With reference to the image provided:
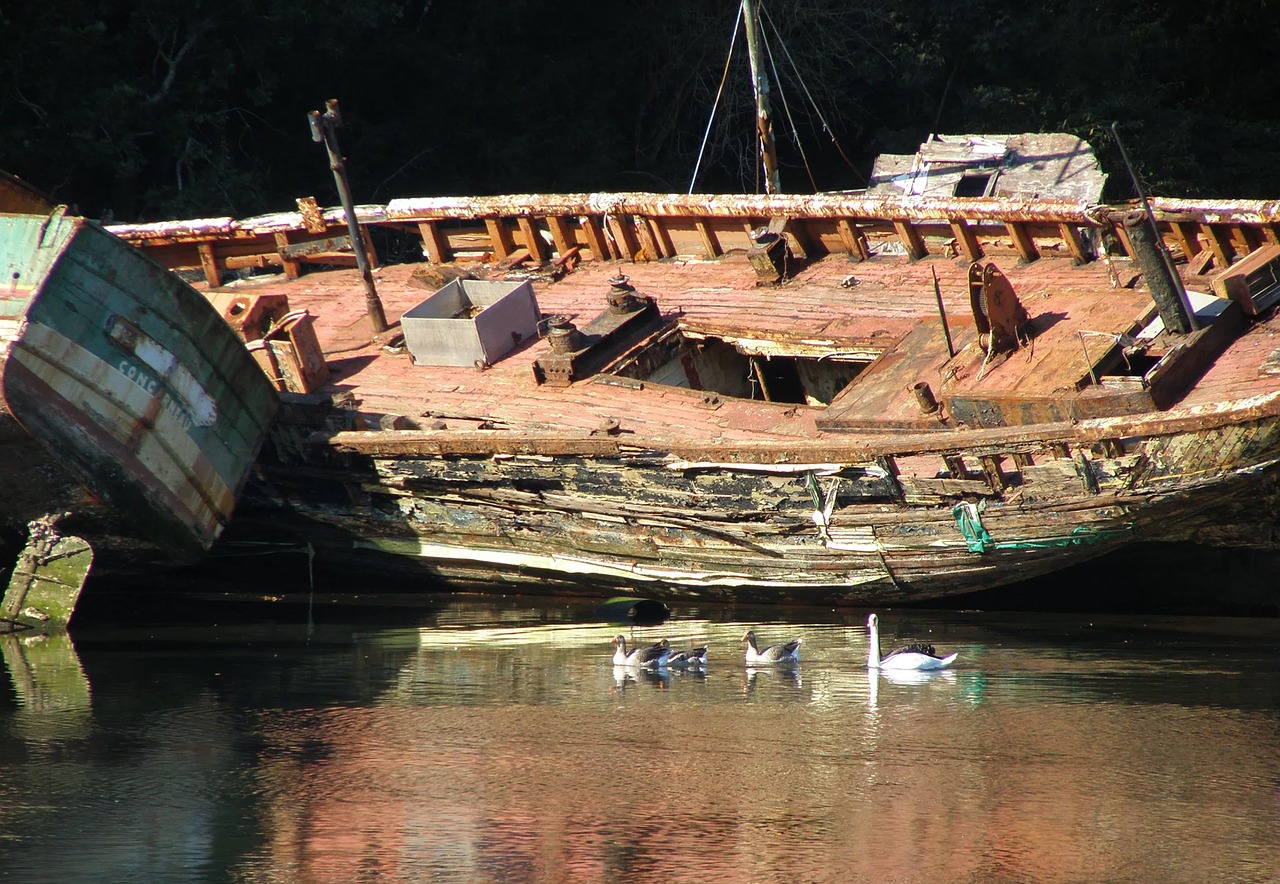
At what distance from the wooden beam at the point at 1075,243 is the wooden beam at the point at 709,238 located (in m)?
3.51

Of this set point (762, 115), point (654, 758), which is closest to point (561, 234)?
point (762, 115)

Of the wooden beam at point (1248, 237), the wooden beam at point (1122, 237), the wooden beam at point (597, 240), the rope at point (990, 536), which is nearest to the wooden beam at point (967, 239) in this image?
the wooden beam at point (1122, 237)

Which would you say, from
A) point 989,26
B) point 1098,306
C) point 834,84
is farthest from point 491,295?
point 989,26

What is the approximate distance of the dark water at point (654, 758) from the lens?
307 inches

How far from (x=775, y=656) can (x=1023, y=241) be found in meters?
4.86

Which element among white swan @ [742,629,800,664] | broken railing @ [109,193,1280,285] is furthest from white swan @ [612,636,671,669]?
broken railing @ [109,193,1280,285]

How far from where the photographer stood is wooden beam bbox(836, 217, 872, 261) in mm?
14602

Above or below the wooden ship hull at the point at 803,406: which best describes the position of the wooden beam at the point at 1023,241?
above

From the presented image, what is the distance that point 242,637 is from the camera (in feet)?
41.7

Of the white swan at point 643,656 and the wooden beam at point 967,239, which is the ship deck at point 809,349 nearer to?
the wooden beam at point 967,239

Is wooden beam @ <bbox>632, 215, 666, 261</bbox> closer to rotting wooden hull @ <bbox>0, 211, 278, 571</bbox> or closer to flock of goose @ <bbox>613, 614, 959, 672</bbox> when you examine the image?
rotting wooden hull @ <bbox>0, 211, 278, 571</bbox>

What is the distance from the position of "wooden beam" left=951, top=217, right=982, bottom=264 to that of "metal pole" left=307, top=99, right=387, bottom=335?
5362 mm

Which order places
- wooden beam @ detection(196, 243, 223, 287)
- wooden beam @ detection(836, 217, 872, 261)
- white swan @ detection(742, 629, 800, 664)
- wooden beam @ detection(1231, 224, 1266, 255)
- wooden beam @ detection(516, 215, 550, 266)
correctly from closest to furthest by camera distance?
white swan @ detection(742, 629, 800, 664)
wooden beam @ detection(1231, 224, 1266, 255)
wooden beam @ detection(836, 217, 872, 261)
wooden beam @ detection(516, 215, 550, 266)
wooden beam @ detection(196, 243, 223, 287)

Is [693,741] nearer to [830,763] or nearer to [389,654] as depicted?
[830,763]
